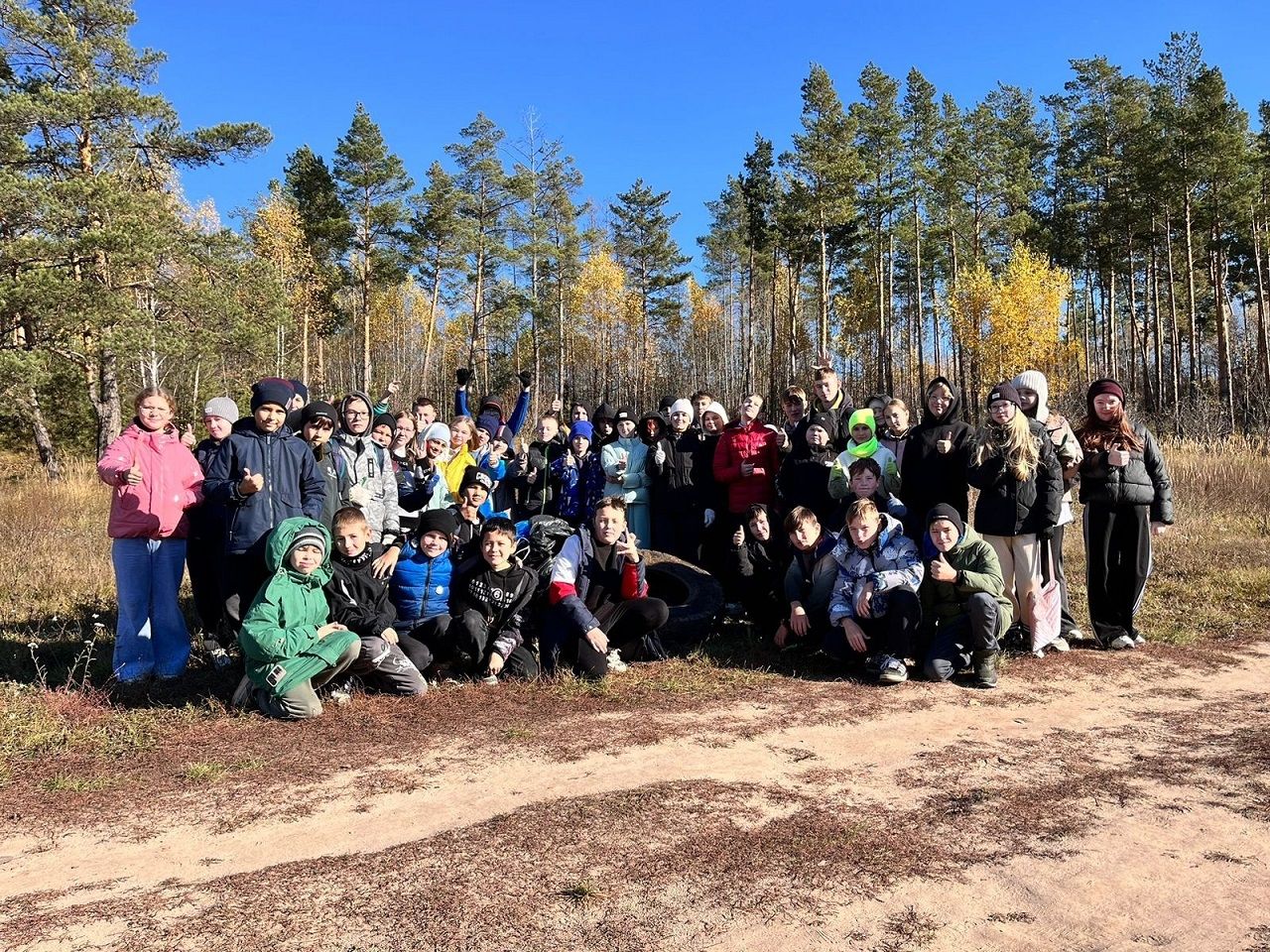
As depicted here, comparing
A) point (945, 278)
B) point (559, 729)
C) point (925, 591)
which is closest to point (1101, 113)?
point (945, 278)

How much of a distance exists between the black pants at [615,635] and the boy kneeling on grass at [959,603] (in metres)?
1.82

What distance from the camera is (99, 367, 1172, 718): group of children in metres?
5.42

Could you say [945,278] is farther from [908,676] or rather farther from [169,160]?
[908,676]

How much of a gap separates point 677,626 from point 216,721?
324 centimetres

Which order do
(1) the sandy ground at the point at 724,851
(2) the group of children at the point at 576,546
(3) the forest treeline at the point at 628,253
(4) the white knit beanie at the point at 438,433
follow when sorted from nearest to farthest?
1. (1) the sandy ground at the point at 724,851
2. (2) the group of children at the point at 576,546
3. (4) the white knit beanie at the point at 438,433
4. (3) the forest treeline at the point at 628,253

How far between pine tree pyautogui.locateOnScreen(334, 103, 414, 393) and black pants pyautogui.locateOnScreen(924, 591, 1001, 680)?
25.9 meters

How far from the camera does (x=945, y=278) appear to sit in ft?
130

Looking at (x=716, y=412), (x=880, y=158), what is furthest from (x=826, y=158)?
(x=716, y=412)

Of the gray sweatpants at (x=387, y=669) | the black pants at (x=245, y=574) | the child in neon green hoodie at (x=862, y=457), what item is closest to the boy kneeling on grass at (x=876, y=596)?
→ the child in neon green hoodie at (x=862, y=457)

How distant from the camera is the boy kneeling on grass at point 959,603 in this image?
548 cm

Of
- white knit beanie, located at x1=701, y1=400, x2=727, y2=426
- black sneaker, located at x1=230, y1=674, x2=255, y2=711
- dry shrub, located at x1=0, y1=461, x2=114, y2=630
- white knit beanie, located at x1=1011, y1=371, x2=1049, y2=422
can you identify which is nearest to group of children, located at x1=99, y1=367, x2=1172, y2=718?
white knit beanie, located at x1=1011, y1=371, x2=1049, y2=422

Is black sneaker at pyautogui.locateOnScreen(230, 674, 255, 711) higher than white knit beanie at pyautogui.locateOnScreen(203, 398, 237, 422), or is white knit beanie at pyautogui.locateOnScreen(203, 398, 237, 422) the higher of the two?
white knit beanie at pyautogui.locateOnScreen(203, 398, 237, 422)

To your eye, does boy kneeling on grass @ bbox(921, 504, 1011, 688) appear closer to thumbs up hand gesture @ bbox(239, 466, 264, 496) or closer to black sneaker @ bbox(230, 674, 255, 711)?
black sneaker @ bbox(230, 674, 255, 711)

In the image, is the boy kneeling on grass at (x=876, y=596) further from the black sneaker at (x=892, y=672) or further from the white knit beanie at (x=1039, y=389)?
the white knit beanie at (x=1039, y=389)
